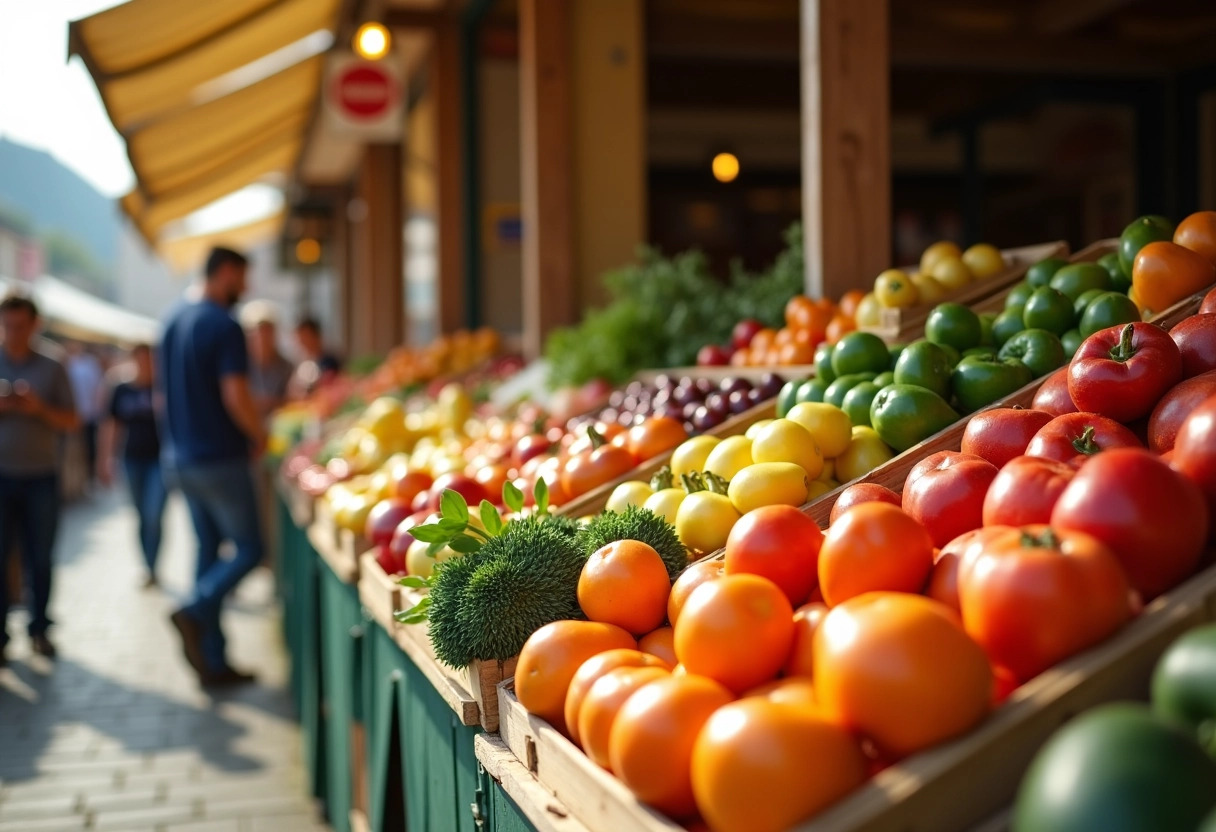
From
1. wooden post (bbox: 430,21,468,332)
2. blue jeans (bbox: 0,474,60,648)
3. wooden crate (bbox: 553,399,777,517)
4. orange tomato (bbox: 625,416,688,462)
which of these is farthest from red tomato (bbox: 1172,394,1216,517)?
wooden post (bbox: 430,21,468,332)

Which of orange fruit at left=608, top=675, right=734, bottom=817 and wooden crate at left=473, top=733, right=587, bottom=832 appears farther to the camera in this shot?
wooden crate at left=473, top=733, right=587, bottom=832

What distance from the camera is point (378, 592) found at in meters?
2.68

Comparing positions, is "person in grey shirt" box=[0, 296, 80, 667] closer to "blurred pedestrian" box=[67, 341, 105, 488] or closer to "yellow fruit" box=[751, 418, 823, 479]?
"yellow fruit" box=[751, 418, 823, 479]

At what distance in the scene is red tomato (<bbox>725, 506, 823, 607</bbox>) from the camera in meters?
1.59

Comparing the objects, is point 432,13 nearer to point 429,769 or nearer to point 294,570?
point 294,570

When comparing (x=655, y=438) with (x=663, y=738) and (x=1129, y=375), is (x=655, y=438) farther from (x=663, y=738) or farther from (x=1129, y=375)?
(x=663, y=738)

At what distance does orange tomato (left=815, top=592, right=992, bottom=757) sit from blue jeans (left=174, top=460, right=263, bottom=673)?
188 inches

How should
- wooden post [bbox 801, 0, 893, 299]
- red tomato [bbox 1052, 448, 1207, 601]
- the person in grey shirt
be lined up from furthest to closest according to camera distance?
the person in grey shirt → wooden post [bbox 801, 0, 893, 299] → red tomato [bbox 1052, 448, 1207, 601]

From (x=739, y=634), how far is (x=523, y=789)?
1.31 ft

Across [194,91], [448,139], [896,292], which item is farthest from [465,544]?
[194,91]

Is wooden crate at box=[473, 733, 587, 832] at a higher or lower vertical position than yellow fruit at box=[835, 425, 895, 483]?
lower

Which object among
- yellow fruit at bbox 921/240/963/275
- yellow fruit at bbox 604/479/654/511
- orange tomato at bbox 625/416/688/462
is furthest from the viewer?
yellow fruit at bbox 921/240/963/275

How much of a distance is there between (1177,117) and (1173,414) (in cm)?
853

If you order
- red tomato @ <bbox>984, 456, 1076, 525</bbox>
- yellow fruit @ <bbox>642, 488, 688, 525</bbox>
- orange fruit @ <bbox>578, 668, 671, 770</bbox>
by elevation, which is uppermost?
red tomato @ <bbox>984, 456, 1076, 525</bbox>
